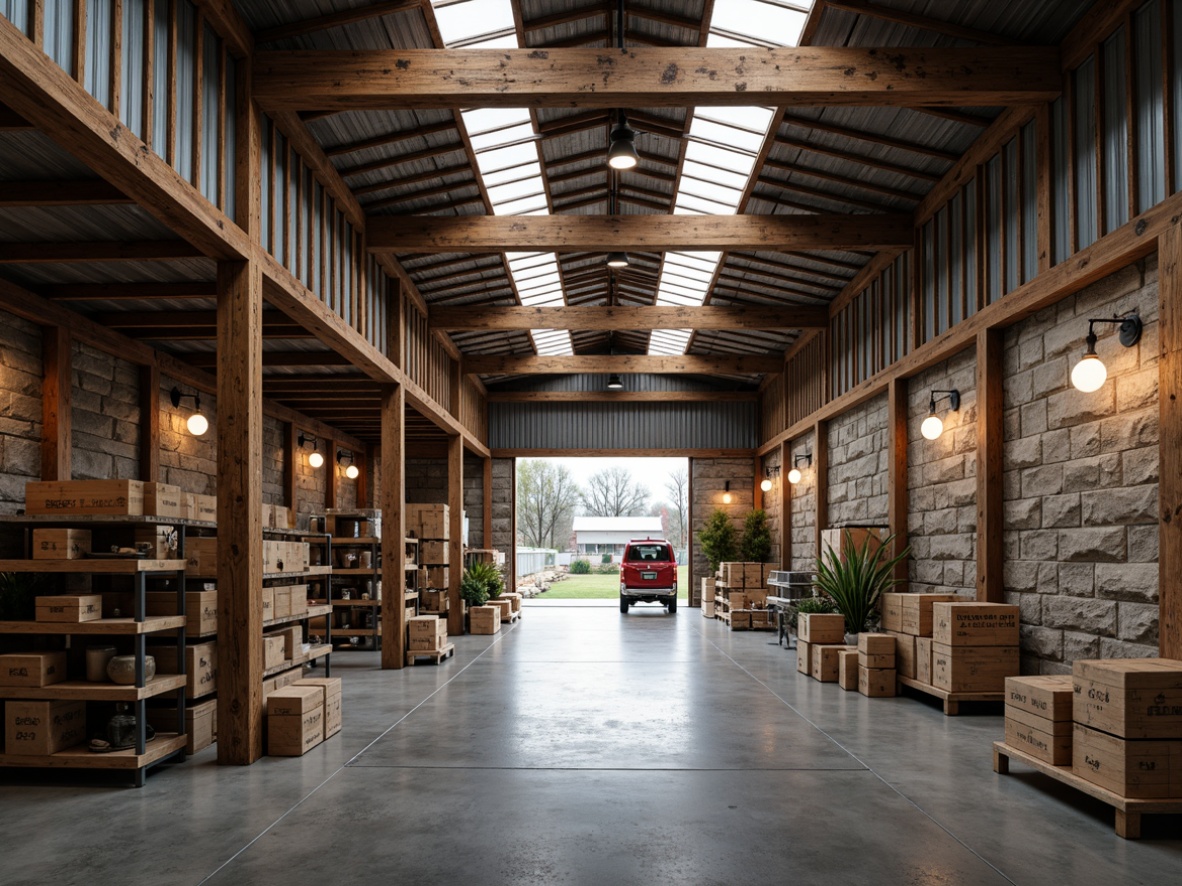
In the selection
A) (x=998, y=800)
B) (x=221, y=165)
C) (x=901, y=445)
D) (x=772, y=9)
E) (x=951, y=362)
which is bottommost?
(x=998, y=800)

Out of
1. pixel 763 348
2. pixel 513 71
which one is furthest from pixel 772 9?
pixel 763 348

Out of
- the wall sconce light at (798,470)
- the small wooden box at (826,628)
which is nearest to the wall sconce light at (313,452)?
the wall sconce light at (798,470)

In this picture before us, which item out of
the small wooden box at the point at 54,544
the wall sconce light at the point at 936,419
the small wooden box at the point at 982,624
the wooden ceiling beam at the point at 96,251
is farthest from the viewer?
the wall sconce light at the point at 936,419

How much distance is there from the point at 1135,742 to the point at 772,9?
5.96m

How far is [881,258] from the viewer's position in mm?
11953

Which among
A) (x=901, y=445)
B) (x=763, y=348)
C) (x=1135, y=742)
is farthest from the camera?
(x=763, y=348)

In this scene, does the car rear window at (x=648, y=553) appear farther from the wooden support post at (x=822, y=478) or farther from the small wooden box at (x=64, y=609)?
the small wooden box at (x=64, y=609)

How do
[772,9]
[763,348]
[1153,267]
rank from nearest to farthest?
1. [1153,267]
2. [772,9]
3. [763,348]

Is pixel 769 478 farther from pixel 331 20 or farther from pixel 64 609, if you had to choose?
pixel 64 609

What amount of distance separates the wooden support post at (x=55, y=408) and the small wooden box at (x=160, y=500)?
2.84m

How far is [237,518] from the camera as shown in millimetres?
6660

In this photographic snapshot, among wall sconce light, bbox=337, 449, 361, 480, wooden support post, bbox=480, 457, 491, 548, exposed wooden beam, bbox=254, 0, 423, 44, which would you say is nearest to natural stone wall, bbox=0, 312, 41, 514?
exposed wooden beam, bbox=254, 0, 423, 44

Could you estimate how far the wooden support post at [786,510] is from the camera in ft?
60.6

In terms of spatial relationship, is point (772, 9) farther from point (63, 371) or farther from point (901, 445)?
point (63, 371)
